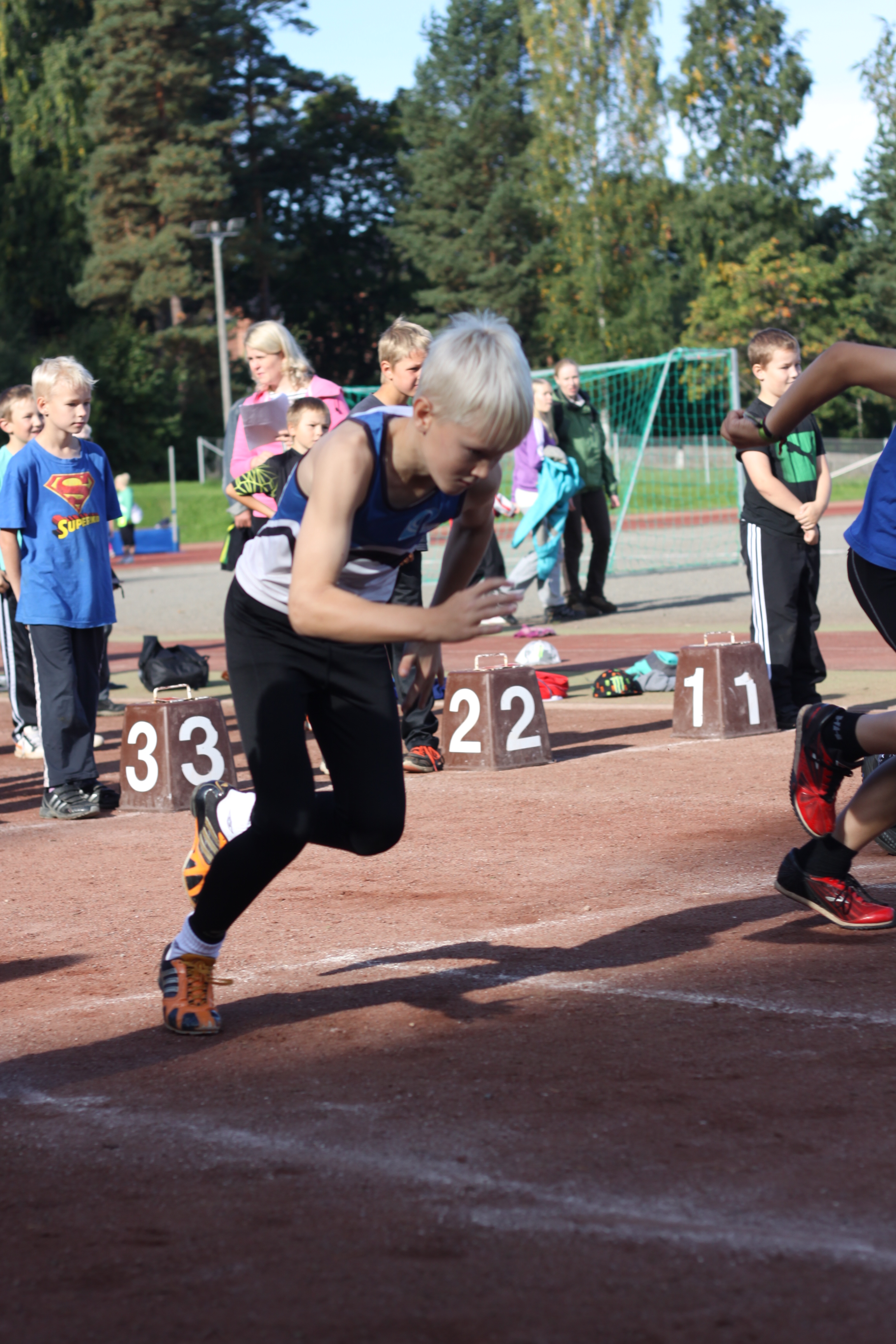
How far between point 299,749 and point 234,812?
0.41m

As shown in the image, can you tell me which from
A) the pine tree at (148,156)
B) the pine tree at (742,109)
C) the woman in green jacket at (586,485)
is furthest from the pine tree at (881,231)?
the woman in green jacket at (586,485)

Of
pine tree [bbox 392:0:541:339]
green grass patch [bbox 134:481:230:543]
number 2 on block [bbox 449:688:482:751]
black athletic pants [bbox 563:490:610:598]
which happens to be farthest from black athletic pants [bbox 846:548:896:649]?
pine tree [bbox 392:0:541:339]

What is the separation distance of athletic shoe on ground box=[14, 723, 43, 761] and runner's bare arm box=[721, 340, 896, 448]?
19.5 feet

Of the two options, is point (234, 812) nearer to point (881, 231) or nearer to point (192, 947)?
point (192, 947)

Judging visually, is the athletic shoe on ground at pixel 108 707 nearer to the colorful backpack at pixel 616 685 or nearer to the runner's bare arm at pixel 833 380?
the colorful backpack at pixel 616 685

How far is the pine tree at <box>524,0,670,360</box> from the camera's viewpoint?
56.1m

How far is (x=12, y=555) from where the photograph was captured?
7023 millimetres

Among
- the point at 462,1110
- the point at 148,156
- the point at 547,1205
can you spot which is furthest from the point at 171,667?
the point at 148,156

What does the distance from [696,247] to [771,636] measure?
53.0 metres

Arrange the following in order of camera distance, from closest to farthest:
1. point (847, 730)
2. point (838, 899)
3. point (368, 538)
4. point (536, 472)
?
1. point (368, 538)
2. point (838, 899)
3. point (847, 730)
4. point (536, 472)

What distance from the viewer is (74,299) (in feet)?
185

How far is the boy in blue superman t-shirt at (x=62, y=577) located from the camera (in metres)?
6.98

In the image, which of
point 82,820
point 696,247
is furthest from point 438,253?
point 82,820

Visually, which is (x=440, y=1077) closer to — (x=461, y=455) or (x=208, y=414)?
(x=461, y=455)
